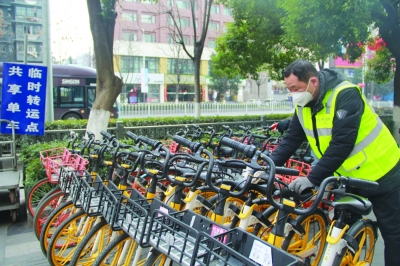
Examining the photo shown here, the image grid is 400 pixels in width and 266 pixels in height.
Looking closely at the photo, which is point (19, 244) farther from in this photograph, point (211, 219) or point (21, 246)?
point (211, 219)

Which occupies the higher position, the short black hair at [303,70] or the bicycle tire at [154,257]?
the short black hair at [303,70]

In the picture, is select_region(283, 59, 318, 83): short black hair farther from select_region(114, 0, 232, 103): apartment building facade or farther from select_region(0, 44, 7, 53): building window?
select_region(0, 44, 7, 53): building window

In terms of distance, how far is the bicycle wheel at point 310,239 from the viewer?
290 centimetres

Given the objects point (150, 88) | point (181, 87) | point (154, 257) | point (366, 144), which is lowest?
point (154, 257)

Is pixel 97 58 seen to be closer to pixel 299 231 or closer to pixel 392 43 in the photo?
pixel 299 231

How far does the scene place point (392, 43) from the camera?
9523mm

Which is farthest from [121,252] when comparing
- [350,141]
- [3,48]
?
[3,48]

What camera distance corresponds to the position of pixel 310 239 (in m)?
3.17

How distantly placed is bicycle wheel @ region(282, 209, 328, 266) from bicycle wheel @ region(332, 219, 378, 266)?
44cm

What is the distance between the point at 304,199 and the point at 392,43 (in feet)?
28.3

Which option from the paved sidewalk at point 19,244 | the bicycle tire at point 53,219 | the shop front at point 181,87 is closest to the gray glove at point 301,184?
the bicycle tire at point 53,219

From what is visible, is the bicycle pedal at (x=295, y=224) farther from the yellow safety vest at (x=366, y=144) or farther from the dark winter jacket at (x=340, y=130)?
the yellow safety vest at (x=366, y=144)

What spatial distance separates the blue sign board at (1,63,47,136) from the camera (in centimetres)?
589

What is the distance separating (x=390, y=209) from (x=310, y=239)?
855 mm
